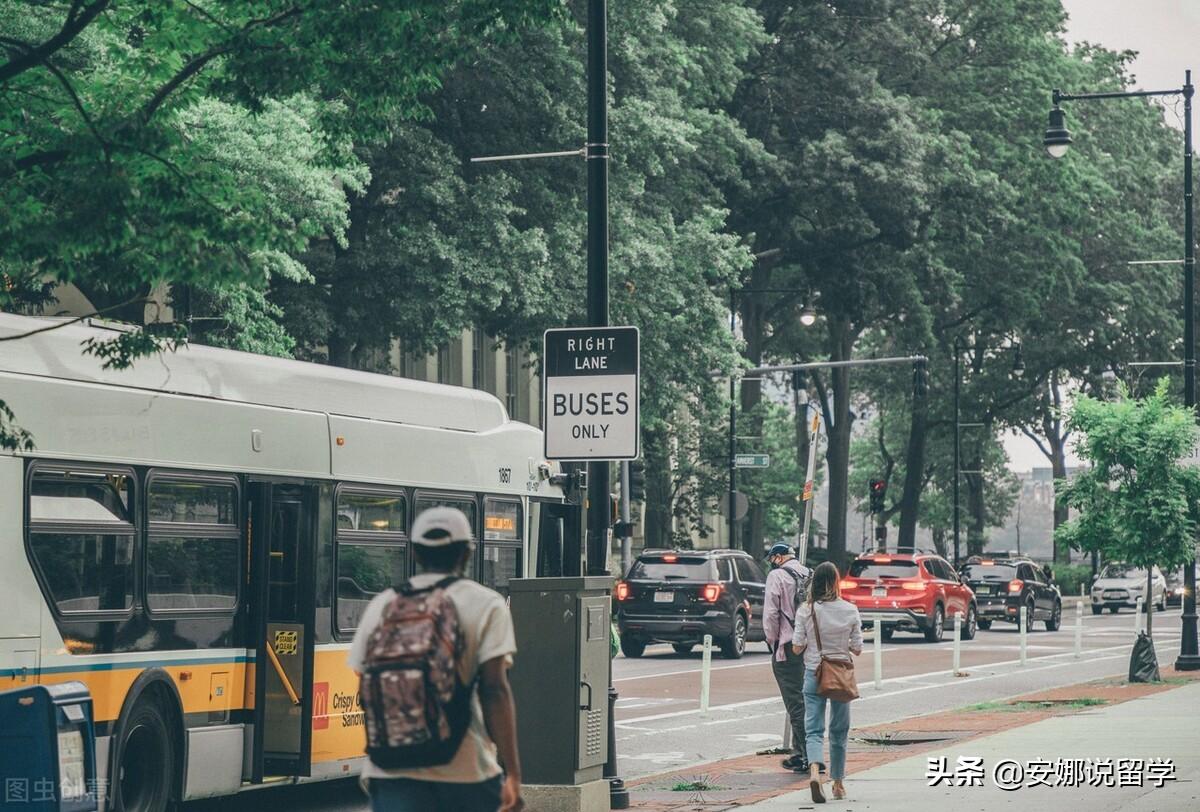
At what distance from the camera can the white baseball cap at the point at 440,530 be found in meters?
6.08

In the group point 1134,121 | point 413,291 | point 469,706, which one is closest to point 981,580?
point 413,291

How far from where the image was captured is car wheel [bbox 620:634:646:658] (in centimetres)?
3127

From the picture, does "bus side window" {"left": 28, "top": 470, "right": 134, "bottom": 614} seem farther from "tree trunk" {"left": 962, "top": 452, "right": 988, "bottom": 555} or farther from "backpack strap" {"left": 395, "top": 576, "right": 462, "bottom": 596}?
"tree trunk" {"left": 962, "top": 452, "right": 988, "bottom": 555}

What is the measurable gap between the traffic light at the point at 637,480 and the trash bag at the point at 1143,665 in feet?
60.2

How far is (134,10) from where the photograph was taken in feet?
37.6

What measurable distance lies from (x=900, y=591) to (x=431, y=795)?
3219 cm

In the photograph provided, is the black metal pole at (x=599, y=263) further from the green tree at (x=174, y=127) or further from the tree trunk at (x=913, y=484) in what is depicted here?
the tree trunk at (x=913, y=484)

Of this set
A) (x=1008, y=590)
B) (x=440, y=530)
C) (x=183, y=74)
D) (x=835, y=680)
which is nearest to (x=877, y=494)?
(x=1008, y=590)

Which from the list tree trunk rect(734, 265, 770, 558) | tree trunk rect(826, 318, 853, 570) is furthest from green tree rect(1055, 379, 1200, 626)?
tree trunk rect(826, 318, 853, 570)

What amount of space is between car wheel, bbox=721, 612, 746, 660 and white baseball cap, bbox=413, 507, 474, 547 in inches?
979

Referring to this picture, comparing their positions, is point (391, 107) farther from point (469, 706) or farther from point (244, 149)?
point (244, 149)

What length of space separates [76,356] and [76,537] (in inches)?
43.9

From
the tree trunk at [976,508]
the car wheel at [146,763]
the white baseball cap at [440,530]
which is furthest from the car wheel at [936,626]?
the tree trunk at [976,508]

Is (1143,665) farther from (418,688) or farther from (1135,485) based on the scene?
(418,688)
